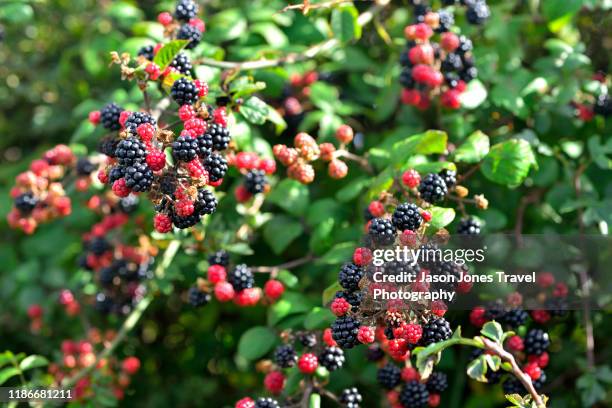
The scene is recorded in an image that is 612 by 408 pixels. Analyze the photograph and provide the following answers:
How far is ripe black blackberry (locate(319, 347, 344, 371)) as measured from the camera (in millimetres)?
2682

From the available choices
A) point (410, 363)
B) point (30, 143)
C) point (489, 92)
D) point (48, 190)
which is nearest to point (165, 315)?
point (48, 190)

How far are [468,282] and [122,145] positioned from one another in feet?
4.23

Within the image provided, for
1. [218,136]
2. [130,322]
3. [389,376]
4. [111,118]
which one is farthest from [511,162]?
[130,322]

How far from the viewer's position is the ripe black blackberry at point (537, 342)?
2.79 metres

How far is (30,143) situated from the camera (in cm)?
521

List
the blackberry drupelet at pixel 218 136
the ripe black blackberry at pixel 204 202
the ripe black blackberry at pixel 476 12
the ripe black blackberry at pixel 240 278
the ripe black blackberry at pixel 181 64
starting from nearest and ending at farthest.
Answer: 1. the ripe black blackberry at pixel 204 202
2. the blackberry drupelet at pixel 218 136
3. the ripe black blackberry at pixel 181 64
4. the ripe black blackberry at pixel 240 278
5. the ripe black blackberry at pixel 476 12

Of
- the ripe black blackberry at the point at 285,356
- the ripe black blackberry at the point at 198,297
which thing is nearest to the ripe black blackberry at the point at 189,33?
the ripe black blackberry at the point at 198,297

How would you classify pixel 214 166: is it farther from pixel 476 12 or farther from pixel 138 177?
pixel 476 12

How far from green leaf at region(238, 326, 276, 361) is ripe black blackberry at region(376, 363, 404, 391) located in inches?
20.3

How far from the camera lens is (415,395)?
2.71 meters

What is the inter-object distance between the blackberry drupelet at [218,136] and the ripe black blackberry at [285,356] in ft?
2.79

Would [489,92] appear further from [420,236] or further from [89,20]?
[89,20]

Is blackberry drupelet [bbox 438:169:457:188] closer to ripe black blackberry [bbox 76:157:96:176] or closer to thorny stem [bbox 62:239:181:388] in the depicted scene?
thorny stem [bbox 62:239:181:388]

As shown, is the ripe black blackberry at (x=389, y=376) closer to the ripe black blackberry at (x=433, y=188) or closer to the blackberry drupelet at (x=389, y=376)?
the blackberry drupelet at (x=389, y=376)
